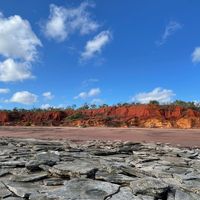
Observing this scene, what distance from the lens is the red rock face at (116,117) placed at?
3869 cm

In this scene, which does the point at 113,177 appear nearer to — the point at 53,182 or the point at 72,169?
the point at 72,169

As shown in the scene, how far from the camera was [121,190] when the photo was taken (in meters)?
7.37

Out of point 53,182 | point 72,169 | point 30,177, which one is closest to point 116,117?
point 72,169

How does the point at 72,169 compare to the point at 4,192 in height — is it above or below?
above

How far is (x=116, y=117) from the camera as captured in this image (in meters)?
41.7

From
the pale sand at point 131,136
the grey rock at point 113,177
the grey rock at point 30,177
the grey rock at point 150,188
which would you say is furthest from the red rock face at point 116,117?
the grey rock at point 150,188

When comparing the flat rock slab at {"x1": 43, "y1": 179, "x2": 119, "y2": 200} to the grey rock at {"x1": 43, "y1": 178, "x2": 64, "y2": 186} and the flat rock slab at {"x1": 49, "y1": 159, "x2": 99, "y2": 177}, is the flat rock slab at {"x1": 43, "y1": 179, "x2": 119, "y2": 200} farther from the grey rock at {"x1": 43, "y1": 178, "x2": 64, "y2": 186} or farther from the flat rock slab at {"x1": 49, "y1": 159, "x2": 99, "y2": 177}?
the flat rock slab at {"x1": 49, "y1": 159, "x2": 99, "y2": 177}

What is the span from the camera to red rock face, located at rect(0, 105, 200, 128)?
1523 inches

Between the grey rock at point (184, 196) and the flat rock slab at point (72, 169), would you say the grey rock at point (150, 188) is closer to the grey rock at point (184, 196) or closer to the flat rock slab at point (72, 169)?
the grey rock at point (184, 196)

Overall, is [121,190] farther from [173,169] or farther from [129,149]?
[129,149]

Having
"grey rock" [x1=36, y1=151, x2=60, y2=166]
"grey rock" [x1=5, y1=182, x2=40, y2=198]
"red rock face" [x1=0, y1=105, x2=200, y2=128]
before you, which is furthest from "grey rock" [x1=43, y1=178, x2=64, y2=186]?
"red rock face" [x1=0, y1=105, x2=200, y2=128]

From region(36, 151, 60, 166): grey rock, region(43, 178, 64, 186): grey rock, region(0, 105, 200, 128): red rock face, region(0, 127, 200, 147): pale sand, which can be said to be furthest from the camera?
region(0, 105, 200, 128): red rock face

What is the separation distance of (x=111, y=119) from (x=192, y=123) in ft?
27.2

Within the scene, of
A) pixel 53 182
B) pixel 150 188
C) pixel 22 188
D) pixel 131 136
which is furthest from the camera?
pixel 131 136
